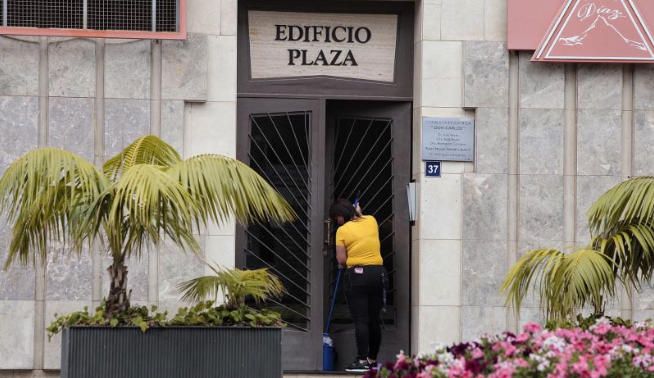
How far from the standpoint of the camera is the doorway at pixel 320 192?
14609 millimetres

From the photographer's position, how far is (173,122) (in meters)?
14.1

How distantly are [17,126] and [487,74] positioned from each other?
453 centimetres

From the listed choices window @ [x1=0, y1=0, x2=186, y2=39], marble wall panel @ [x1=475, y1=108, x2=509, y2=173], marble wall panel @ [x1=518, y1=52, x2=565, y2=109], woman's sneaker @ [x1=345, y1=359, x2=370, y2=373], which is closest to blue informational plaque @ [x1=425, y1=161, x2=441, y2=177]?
marble wall panel @ [x1=475, y1=108, x2=509, y2=173]

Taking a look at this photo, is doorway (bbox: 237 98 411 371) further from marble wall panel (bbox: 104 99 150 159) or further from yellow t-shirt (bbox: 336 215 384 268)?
marble wall panel (bbox: 104 99 150 159)

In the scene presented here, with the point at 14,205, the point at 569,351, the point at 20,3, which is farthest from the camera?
the point at 20,3

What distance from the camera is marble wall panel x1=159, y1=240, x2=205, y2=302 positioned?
1398 cm

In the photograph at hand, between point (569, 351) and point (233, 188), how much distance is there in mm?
3452

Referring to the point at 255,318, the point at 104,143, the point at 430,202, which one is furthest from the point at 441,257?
the point at 255,318

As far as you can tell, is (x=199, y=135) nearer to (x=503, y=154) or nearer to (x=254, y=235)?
(x=254, y=235)

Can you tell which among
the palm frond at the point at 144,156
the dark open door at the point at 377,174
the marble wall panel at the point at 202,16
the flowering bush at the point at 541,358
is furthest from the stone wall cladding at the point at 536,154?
the flowering bush at the point at 541,358

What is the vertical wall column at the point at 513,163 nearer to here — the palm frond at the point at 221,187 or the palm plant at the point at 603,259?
the palm plant at the point at 603,259

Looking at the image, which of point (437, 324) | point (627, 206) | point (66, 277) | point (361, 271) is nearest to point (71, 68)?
point (66, 277)

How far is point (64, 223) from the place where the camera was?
33.8 feet

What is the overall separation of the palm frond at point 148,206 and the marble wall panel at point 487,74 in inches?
200
